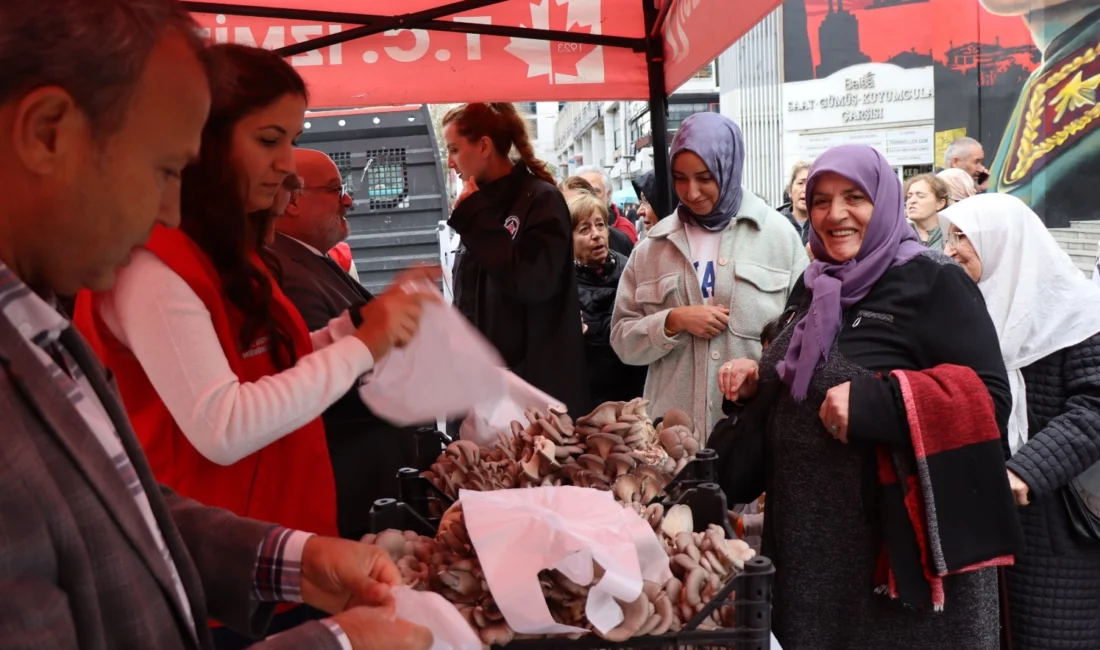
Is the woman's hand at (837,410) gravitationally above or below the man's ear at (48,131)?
below

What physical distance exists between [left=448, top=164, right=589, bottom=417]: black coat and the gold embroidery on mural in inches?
166

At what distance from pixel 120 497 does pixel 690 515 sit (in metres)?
0.86

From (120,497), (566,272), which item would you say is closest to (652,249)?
(566,272)

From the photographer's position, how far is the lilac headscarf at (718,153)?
9.21 ft

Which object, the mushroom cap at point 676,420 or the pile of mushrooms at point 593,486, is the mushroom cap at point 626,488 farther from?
the mushroom cap at point 676,420

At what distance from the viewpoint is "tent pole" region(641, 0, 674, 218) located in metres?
3.49

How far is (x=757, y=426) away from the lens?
6.96 ft

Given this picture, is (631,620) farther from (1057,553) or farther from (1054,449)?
(1057,553)

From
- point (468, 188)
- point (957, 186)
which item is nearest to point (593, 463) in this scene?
point (468, 188)

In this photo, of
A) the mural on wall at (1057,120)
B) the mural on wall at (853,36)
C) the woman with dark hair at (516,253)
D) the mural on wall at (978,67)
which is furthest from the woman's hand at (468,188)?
the mural on wall at (853,36)

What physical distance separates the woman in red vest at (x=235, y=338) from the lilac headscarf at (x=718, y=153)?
62.5 inches

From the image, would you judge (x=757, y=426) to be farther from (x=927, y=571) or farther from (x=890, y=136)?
(x=890, y=136)

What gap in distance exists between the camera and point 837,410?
1.82 m

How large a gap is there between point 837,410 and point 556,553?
961 millimetres
